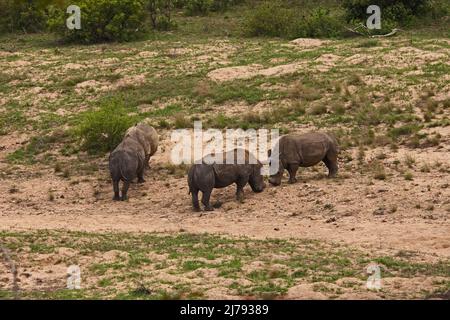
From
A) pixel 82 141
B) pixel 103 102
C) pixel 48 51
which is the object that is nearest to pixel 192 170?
pixel 82 141

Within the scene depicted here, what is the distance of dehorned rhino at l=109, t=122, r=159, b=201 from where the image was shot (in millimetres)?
20688

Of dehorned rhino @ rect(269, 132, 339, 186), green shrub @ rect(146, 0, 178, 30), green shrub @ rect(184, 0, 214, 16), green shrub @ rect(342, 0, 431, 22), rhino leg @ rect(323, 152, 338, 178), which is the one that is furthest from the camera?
green shrub @ rect(184, 0, 214, 16)

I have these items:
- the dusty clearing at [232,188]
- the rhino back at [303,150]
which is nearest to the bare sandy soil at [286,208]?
the dusty clearing at [232,188]

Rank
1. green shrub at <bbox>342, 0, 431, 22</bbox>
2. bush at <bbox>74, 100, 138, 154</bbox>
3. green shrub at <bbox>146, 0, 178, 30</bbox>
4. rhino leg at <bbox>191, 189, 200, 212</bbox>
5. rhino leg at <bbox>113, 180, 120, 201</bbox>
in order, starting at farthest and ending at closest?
green shrub at <bbox>146, 0, 178, 30</bbox> → green shrub at <bbox>342, 0, 431, 22</bbox> → bush at <bbox>74, 100, 138, 154</bbox> → rhino leg at <bbox>113, 180, 120, 201</bbox> → rhino leg at <bbox>191, 189, 200, 212</bbox>

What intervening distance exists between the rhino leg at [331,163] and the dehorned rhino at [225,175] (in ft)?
4.25

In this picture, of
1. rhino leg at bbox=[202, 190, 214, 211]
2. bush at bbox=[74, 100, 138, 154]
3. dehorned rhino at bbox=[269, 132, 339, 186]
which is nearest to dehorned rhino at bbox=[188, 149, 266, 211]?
rhino leg at bbox=[202, 190, 214, 211]

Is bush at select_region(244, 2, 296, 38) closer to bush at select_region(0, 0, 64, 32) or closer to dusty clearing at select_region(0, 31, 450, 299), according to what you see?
dusty clearing at select_region(0, 31, 450, 299)

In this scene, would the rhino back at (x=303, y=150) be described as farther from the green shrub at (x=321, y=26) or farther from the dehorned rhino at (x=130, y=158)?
the green shrub at (x=321, y=26)

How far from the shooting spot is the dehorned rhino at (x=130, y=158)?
67.9ft

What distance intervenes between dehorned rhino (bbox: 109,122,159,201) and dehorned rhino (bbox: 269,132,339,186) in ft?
8.64

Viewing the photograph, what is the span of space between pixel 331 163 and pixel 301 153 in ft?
Answer: 2.03

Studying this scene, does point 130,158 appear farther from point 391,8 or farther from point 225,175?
point 391,8

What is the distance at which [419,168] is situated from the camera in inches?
793

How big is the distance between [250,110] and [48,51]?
10.3m
